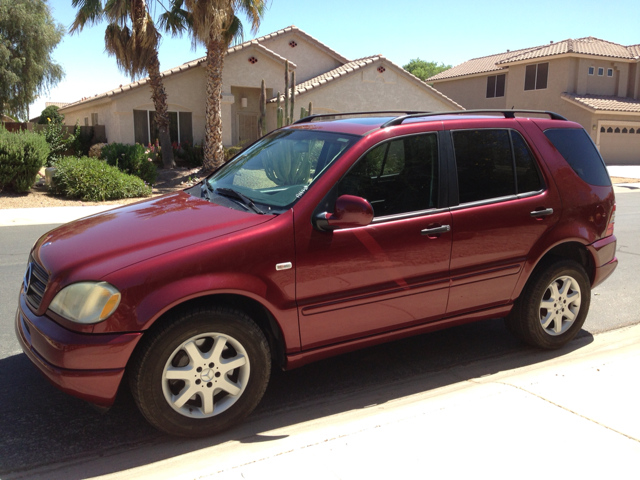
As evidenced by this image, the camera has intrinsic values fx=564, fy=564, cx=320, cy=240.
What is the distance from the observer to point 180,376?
10.5 feet

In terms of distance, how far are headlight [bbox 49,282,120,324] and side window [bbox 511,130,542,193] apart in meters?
3.13

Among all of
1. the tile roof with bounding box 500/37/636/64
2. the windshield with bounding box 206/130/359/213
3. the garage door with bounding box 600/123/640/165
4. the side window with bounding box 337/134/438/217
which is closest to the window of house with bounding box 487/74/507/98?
the tile roof with bounding box 500/37/636/64

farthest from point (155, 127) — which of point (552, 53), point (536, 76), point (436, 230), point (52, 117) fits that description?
point (536, 76)

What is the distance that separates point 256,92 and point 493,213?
23.3 m

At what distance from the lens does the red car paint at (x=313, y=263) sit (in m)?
3.05

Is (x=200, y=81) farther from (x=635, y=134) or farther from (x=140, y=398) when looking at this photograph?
(x=635, y=134)

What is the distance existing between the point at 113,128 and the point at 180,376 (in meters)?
22.3

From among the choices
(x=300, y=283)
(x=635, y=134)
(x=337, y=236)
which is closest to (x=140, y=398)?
(x=300, y=283)

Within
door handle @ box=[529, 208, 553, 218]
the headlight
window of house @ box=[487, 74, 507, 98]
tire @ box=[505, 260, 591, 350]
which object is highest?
window of house @ box=[487, 74, 507, 98]

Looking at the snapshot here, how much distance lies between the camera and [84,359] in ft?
9.79

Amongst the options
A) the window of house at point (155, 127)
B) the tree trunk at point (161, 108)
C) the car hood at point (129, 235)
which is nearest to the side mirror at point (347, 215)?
the car hood at point (129, 235)

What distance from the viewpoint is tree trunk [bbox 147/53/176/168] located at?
789 inches

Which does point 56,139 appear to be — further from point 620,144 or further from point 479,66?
point 620,144

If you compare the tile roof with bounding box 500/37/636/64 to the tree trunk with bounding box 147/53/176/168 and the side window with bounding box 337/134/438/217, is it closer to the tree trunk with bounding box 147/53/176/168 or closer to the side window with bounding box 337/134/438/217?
the tree trunk with bounding box 147/53/176/168
